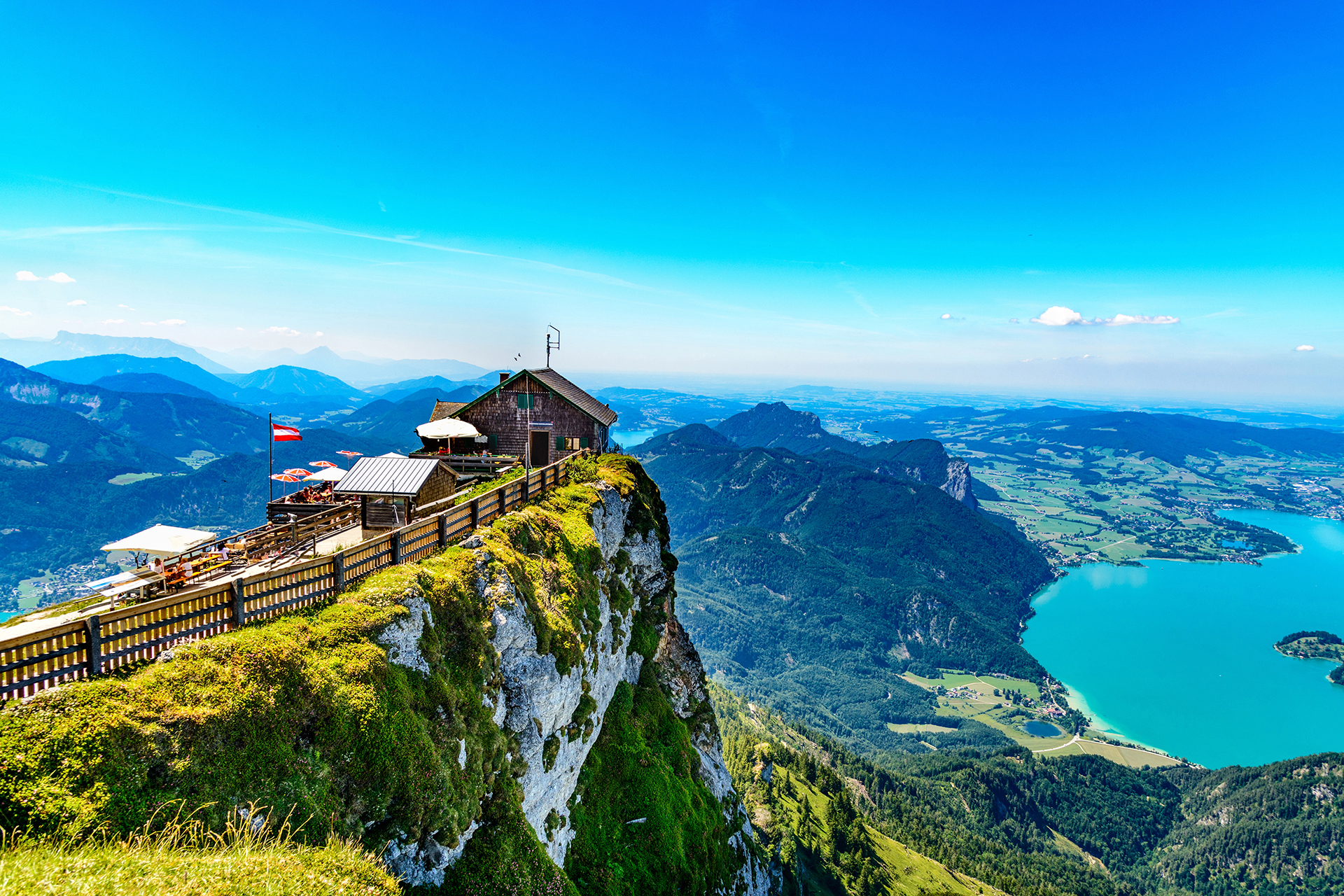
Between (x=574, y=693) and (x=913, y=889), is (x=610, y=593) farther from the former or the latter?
(x=913, y=889)

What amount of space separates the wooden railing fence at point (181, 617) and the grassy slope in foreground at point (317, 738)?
1.18 ft

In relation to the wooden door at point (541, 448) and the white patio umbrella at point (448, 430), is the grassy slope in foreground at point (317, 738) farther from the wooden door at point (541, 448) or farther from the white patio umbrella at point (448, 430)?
the wooden door at point (541, 448)

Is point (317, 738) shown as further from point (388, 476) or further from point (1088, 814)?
point (1088, 814)

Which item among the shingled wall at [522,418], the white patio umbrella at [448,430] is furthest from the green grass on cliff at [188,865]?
Answer: the shingled wall at [522,418]

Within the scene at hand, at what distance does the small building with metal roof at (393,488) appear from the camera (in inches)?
788

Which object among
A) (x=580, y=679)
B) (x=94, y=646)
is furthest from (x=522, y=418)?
(x=94, y=646)

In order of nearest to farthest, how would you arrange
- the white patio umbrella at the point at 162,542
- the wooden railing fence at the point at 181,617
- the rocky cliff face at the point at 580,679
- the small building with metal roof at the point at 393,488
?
1. the wooden railing fence at the point at 181,617
2. the rocky cliff face at the point at 580,679
3. the white patio umbrella at the point at 162,542
4. the small building with metal roof at the point at 393,488

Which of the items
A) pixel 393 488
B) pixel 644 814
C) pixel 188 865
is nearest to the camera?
pixel 188 865

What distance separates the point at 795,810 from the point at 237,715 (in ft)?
368

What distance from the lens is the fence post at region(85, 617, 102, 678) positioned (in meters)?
9.30

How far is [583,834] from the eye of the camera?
21797 mm

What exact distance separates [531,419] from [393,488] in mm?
16238

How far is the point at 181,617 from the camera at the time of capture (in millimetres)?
10688

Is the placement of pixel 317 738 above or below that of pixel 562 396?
below
